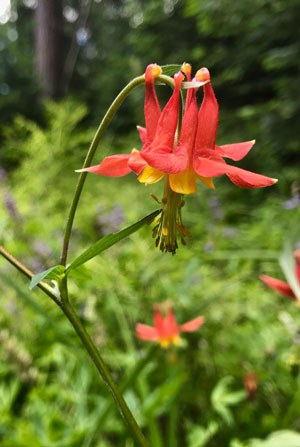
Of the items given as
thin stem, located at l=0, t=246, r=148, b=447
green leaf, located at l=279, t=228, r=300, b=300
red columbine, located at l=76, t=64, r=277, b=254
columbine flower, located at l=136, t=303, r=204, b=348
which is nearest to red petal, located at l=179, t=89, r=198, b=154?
red columbine, located at l=76, t=64, r=277, b=254

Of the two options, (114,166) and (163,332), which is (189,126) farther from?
(163,332)

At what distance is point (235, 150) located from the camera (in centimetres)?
60

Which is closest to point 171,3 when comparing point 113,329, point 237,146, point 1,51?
point 113,329

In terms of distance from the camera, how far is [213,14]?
367 centimetres

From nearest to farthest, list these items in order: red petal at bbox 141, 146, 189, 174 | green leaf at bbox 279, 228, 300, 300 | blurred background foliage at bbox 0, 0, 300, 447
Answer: red petal at bbox 141, 146, 189, 174 < green leaf at bbox 279, 228, 300, 300 < blurred background foliage at bbox 0, 0, 300, 447

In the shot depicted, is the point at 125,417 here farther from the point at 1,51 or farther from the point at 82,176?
the point at 1,51

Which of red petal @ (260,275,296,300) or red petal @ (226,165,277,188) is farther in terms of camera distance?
red petal @ (260,275,296,300)

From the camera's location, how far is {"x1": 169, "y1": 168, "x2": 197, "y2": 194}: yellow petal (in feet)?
1.85

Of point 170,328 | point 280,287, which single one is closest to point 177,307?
point 170,328

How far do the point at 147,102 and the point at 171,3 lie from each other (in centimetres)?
527

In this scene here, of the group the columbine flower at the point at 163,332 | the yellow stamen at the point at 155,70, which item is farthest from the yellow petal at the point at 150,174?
the columbine flower at the point at 163,332

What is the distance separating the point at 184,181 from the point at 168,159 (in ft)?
0.14

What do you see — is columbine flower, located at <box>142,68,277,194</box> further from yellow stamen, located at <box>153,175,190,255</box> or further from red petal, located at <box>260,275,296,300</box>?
red petal, located at <box>260,275,296,300</box>

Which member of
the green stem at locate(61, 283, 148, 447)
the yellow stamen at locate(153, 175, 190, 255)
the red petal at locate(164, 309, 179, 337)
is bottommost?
the red petal at locate(164, 309, 179, 337)
